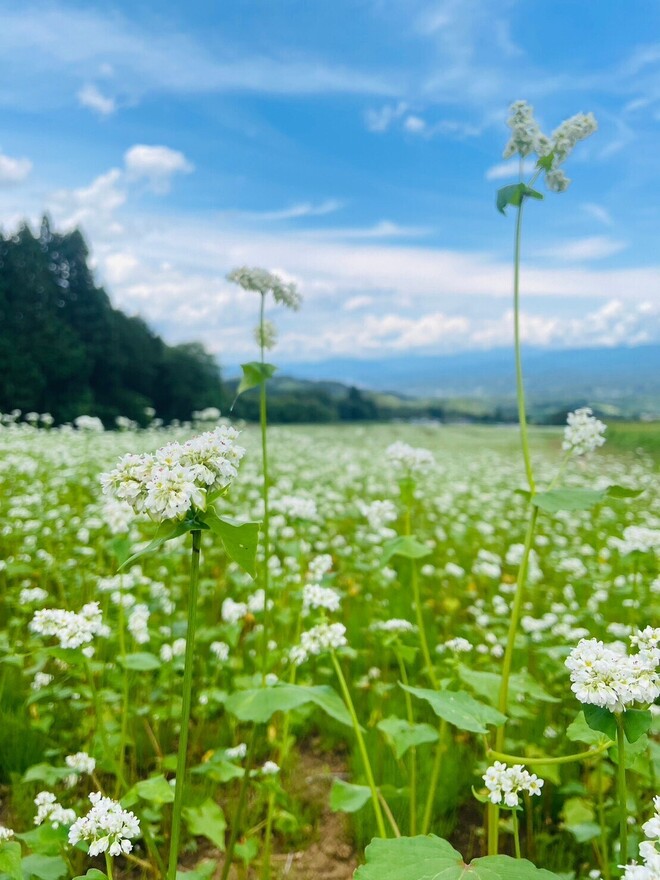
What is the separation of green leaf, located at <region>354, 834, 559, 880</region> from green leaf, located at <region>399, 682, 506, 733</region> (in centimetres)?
32

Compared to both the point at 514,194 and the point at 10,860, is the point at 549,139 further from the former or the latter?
the point at 10,860

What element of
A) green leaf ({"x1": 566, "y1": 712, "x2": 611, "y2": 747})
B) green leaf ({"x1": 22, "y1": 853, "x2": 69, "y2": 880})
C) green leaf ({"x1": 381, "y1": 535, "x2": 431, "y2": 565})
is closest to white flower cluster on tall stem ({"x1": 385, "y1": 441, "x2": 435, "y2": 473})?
green leaf ({"x1": 381, "y1": 535, "x2": 431, "y2": 565})

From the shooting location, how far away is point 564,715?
142 inches

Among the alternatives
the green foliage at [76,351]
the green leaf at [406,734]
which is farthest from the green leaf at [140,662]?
the green foliage at [76,351]

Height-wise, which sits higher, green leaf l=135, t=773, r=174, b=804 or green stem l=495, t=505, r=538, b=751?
green stem l=495, t=505, r=538, b=751

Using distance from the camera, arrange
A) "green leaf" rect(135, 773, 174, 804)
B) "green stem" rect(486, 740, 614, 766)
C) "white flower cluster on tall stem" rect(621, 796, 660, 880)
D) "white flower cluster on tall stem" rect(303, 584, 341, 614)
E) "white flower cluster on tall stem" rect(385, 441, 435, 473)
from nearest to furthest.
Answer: "white flower cluster on tall stem" rect(621, 796, 660, 880) → "green stem" rect(486, 740, 614, 766) → "green leaf" rect(135, 773, 174, 804) → "white flower cluster on tall stem" rect(303, 584, 341, 614) → "white flower cluster on tall stem" rect(385, 441, 435, 473)

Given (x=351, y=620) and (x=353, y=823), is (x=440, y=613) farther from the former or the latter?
(x=353, y=823)

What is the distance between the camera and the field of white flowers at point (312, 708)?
1.81 m

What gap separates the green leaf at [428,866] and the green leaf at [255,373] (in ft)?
5.27

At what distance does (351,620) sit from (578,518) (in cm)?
532

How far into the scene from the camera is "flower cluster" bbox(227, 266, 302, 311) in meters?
2.70

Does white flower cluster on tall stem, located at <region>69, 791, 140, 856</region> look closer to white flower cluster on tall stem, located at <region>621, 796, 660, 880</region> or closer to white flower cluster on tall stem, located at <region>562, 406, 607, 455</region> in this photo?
white flower cluster on tall stem, located at <region>621, 796, 660, 880</region>

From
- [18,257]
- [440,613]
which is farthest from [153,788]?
[18,257]

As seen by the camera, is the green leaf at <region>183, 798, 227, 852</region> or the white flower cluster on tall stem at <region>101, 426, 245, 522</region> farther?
the green leaf at <region>183, 798, 227, 852</region>
